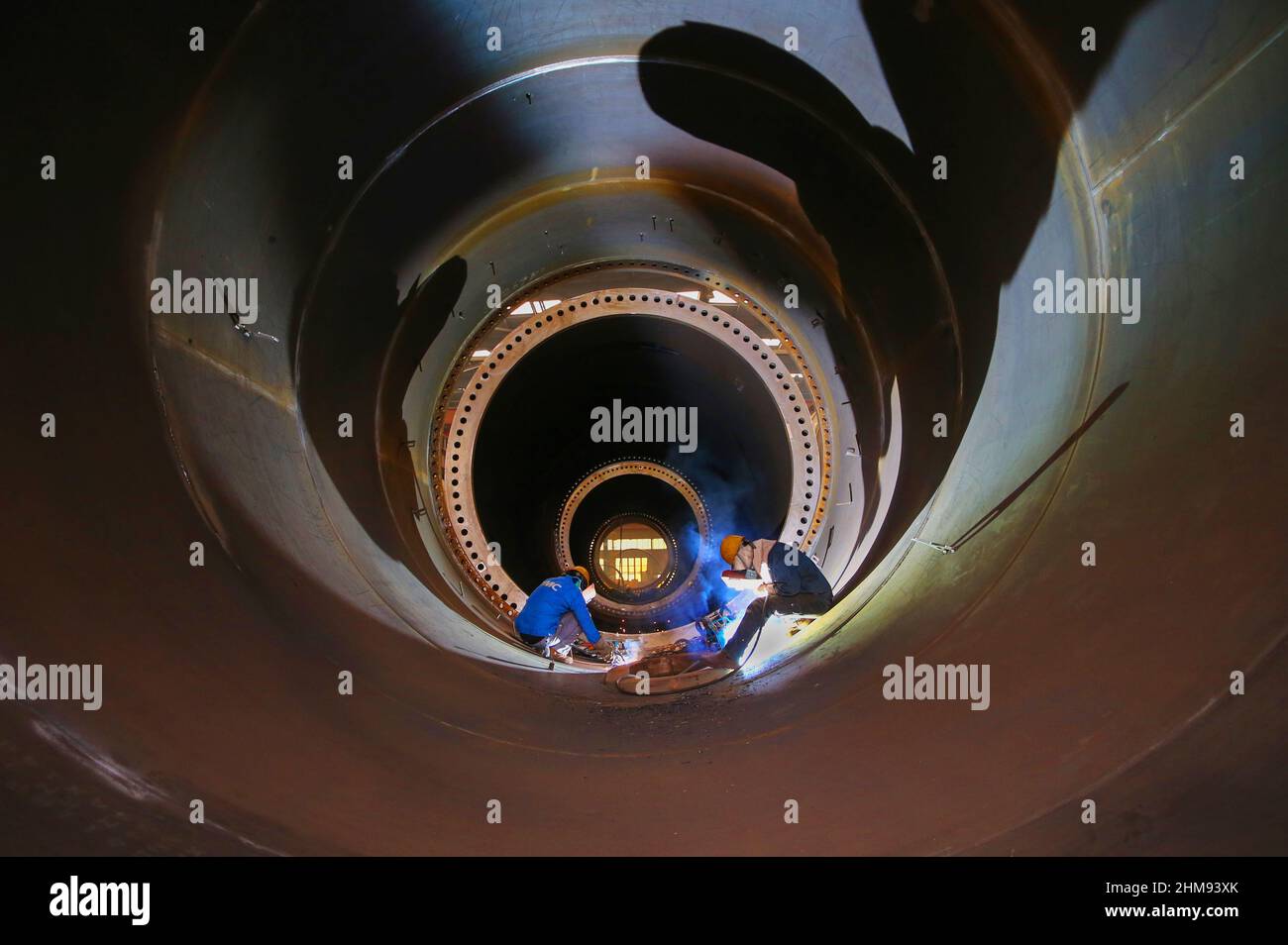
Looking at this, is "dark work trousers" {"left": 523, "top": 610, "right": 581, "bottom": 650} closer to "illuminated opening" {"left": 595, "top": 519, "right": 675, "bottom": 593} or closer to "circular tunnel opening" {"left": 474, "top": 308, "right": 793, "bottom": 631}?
"circular tunnel opening" {"left": 474, "top": 308, "right": 793, "bottom": 631}

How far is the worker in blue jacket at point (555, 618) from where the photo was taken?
3.19 meters

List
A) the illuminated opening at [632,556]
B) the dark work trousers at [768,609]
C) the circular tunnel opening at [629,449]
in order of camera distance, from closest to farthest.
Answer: the dark work trousers at [768,609] → the circular tunnel opening at [629,449] → the illuminated opening at [632,556]

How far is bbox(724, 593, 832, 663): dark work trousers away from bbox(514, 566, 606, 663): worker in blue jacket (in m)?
0.71

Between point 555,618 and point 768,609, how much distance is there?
90 cm

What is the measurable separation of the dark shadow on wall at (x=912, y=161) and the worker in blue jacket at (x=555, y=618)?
3.59ft

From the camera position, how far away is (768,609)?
8.97ft

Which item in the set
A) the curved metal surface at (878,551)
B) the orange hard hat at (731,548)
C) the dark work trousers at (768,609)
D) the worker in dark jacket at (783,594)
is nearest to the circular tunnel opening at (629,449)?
the orange hard hat at (731,548)

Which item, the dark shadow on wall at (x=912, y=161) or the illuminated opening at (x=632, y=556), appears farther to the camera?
the illuminated opening at (x=632, y=556)

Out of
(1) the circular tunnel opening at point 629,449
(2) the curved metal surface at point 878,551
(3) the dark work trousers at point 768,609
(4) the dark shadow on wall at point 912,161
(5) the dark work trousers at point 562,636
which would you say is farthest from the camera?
(1) the circular tunnel opening at point 629,449

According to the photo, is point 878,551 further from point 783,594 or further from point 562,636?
point 562,636

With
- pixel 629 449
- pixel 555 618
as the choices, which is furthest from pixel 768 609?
pixel 629 449

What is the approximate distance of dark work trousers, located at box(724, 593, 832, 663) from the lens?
2.68m

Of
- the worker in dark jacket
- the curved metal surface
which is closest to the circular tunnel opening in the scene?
the worker in dark jacket

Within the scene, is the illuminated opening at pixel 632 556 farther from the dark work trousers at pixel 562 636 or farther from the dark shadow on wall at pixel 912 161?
the dark shadow on wall at pixel 912 161
